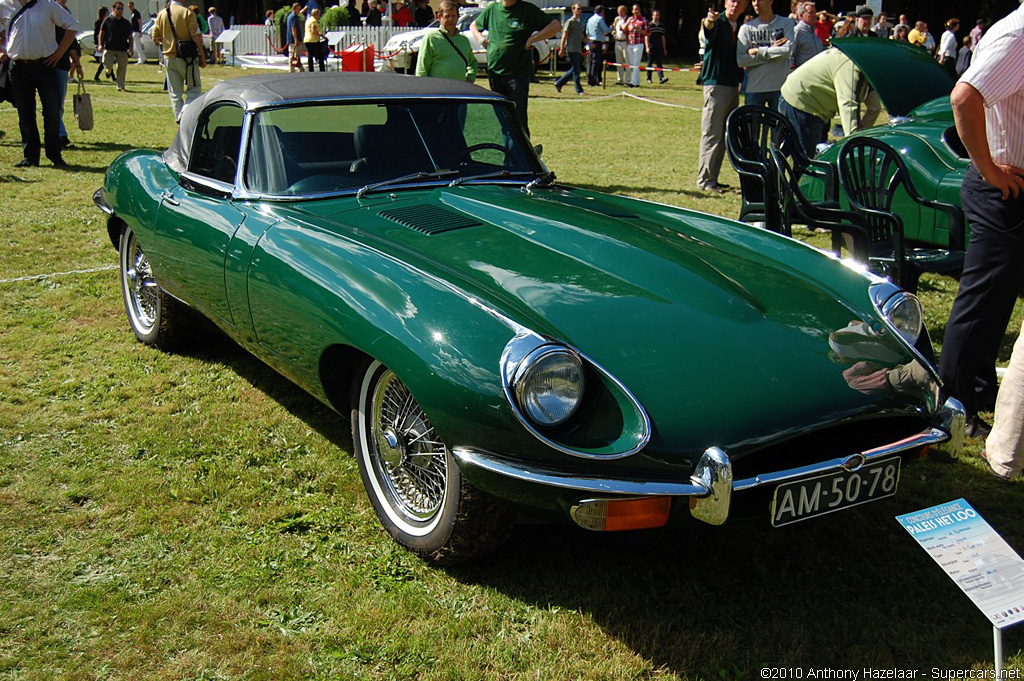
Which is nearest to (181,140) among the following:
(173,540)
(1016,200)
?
(173,540)

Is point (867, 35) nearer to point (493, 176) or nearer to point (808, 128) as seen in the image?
point (808, 128)

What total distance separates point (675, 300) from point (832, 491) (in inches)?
30.2

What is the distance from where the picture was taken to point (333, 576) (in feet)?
9.81

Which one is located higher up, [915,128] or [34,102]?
[34,102]

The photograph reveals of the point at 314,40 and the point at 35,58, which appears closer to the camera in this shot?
the point at 35,58

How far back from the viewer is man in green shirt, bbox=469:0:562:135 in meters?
8.27

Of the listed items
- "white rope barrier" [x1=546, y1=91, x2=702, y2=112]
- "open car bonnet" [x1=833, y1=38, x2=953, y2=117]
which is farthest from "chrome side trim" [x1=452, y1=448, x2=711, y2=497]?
"white rope barrier" [x1=546, y1=91, x2=702, y2=112]

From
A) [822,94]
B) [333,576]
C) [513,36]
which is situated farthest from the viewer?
[513,36]

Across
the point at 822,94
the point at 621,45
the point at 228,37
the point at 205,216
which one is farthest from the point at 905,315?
the point at 228,37

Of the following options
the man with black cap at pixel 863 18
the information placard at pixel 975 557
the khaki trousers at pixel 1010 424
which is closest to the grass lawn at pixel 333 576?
the khaki trousers at pixel 1010 424

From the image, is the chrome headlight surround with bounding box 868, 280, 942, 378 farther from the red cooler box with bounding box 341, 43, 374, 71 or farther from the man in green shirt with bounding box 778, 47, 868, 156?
the red cooler box with bounding box 341, 43, 374, 71

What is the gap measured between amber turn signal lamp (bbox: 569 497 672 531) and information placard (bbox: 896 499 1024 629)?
0.62 m

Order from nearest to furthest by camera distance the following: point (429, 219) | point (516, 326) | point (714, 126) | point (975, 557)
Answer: point (975, 557) < point (516, 326) < point (429, 219) < point (714, 126)

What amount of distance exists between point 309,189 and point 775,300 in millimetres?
→ 1924
